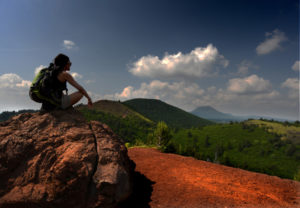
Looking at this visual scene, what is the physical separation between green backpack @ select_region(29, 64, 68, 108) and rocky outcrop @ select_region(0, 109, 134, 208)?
27.9 inches

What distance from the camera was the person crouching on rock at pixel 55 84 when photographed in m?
5.85

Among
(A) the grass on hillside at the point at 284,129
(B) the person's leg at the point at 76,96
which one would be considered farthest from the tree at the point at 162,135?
(A) the grass on hillside at the point at 284,129

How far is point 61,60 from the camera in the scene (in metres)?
5.93

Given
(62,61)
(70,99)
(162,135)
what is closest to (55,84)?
(70,99)

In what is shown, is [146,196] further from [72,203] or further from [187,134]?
[187,134]

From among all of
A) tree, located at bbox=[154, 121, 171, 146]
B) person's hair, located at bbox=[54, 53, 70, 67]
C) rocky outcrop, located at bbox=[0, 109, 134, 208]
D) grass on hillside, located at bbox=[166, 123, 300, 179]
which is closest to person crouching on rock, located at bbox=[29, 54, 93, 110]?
person's hair, located at bbox=[54, 53, 70, 67]

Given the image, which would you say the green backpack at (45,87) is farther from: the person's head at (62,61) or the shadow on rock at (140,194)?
the shadow on rock at (140,194)

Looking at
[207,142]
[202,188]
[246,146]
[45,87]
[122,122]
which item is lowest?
[246,146]

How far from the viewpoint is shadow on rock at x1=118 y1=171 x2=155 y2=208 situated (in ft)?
19.0

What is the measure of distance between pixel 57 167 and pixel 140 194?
3.04 m

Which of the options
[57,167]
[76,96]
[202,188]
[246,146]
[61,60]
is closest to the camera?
[57,167]

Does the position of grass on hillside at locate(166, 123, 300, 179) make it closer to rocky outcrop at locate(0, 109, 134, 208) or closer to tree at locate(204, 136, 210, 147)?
tree at locate(204, 136, 210, 147)

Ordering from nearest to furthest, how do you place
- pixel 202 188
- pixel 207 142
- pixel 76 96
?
pixel 76 96 < pixel 202 188 < pixel 207 142

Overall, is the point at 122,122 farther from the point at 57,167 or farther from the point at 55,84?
the point at 57,167
